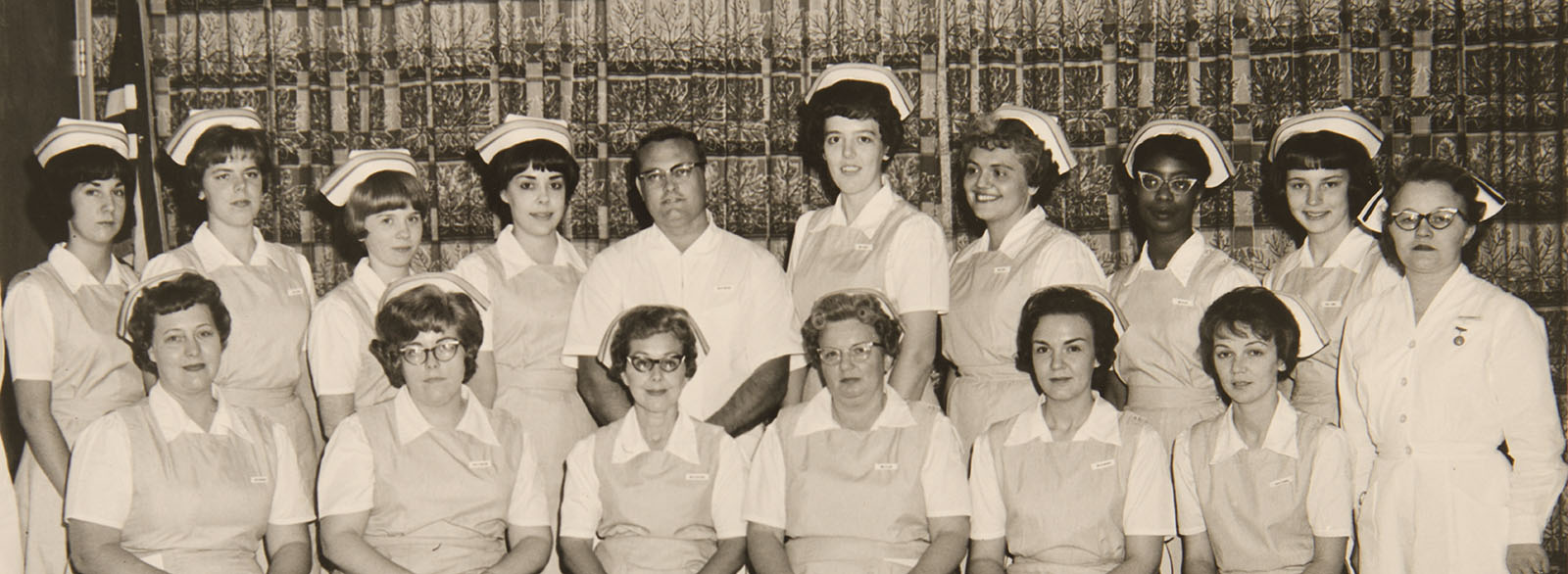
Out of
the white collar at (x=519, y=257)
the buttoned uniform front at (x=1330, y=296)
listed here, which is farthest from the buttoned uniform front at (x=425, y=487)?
the buttoned uniform front at (x=1330, y=296)

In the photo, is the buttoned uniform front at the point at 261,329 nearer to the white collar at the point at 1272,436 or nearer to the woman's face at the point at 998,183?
the woman's face at the point at 998,183

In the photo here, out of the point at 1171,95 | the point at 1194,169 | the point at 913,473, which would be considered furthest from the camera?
the point at 1171,95

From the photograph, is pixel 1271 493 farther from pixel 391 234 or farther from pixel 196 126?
pixel 196 126

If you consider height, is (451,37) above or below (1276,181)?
above

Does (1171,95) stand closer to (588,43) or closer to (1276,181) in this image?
(1276,181)

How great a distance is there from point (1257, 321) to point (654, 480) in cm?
156

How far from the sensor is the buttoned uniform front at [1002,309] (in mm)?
3613

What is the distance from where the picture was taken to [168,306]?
3.26 metres

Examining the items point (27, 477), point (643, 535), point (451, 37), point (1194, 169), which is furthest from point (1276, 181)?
point (27, 477)

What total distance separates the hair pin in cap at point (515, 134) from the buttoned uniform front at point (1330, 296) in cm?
216

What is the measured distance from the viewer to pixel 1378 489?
328 cm

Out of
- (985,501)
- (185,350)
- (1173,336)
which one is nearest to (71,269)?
(185,350)

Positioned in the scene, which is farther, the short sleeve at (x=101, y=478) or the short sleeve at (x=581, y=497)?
the short sleeve at (x=581, y=497)

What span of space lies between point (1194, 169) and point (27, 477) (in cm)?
342
